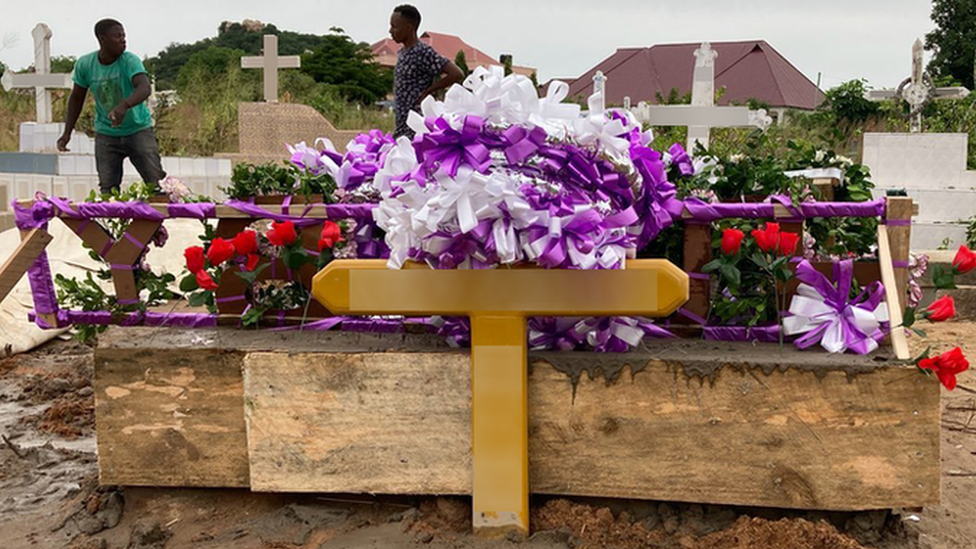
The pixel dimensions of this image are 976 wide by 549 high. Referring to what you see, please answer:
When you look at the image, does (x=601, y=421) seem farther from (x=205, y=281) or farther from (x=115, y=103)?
(x=115, y=103)

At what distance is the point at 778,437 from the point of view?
8.89ft

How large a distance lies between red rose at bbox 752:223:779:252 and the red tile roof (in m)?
44.9

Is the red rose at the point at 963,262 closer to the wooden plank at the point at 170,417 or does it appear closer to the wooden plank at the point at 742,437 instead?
the wooden plank at the point at 742,437

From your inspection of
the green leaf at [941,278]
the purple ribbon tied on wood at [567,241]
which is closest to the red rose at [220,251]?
the purple ribbon tied on wood at [567,241]

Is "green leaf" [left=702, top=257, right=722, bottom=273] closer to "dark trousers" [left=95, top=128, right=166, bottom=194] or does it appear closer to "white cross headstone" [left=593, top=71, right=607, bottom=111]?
"white cross headstone" [left=593, top=71, right=607, bottom=111]

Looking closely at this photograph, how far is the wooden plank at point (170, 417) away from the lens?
293cm

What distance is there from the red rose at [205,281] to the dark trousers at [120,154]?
335 cm

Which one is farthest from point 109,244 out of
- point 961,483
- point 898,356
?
point 961,483

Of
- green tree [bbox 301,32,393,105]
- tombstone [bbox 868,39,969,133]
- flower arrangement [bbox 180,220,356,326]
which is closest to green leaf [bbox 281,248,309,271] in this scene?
flower arrangement [bbox 180,220,356,326]

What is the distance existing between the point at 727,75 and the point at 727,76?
91 mm

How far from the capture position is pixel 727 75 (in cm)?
5044

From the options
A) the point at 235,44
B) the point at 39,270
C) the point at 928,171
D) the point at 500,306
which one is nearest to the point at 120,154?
the point at 39,270

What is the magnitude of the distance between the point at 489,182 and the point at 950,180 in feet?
32.6

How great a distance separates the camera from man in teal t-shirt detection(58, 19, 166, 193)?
6152 millimetres
